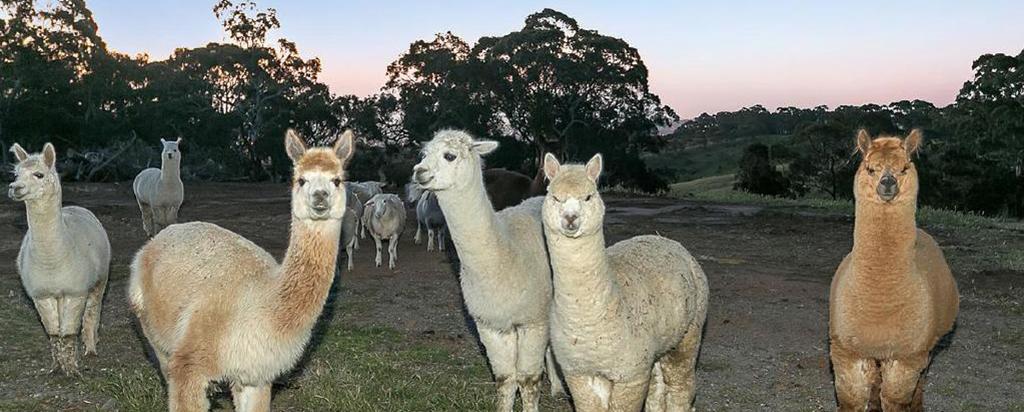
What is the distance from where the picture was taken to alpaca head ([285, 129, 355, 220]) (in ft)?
13.8

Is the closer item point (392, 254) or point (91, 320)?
point (91, 320)

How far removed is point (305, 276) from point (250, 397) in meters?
0.88

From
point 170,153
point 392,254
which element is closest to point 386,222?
point 392,254

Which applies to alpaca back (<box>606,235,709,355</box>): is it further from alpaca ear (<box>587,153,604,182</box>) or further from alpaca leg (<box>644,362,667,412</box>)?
alpaca ear (<box>587,153,604,182</box>)

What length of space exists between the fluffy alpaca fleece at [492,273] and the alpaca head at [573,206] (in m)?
1.14

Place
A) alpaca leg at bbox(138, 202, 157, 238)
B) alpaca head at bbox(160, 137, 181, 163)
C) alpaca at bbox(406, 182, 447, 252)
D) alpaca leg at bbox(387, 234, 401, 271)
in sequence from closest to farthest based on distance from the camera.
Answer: alpaca leg at bbox(387, 234, 401, 271) < alpaca at bbox(406, 182, 447, 252) < alpaca head at bbox(160, 137, 181, 163) < alpaca leg at bbox(138, 202, 157, 238)

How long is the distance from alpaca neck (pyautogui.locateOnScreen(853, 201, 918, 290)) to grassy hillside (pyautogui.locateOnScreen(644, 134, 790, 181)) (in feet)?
153

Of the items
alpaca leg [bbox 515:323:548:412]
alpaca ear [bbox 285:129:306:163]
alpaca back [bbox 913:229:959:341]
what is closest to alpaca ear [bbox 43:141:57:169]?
alpaca ear [bbox 285:129:306:163]

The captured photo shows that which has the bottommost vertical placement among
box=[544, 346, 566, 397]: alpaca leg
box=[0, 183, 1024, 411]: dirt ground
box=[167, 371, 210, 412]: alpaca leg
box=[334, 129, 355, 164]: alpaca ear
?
box=[0, 183, 1024, 411]: dirt ground

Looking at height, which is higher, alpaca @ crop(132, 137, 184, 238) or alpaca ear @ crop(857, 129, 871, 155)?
alpaca ear @ crop(857, 129, 871, 155)

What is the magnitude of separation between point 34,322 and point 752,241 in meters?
11.5

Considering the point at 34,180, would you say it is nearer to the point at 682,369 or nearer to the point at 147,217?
the point at 682,369

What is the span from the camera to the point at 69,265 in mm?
6660

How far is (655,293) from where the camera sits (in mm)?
4941
